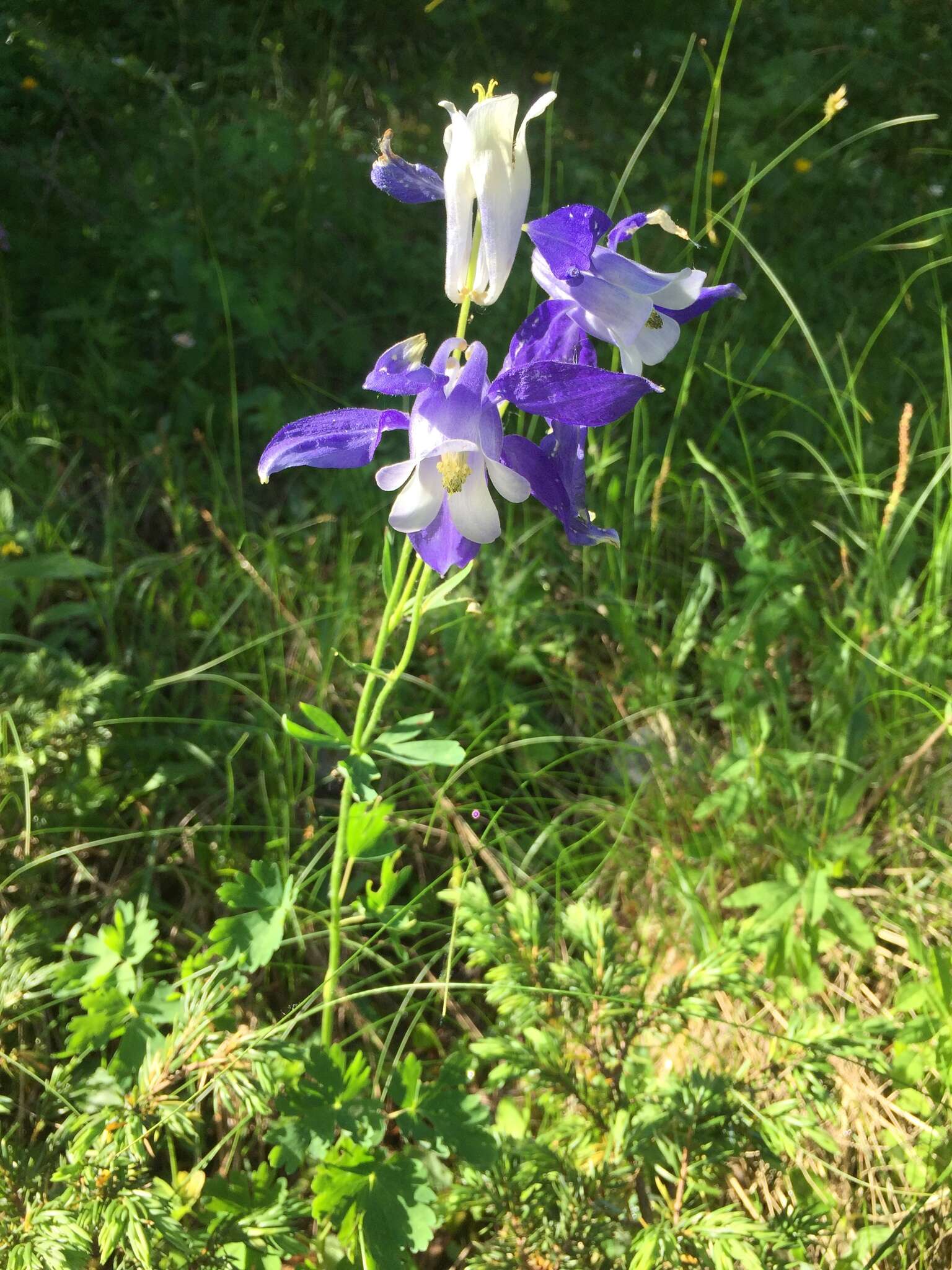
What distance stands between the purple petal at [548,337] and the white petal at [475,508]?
5.7 inches

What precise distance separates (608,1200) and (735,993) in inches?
15.2

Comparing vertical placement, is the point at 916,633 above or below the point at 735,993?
above

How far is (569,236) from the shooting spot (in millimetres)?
1118

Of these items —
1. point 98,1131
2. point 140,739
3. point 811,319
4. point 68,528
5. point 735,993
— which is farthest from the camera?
point 811,319

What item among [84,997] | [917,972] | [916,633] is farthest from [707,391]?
[84,997]

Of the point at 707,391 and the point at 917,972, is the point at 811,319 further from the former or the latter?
the point at 917,972

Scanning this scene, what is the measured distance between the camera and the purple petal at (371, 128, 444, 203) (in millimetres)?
1186

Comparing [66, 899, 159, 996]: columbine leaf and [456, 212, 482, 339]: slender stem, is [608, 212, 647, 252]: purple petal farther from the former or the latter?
[66, 899, 159, 996]: columbine leaf

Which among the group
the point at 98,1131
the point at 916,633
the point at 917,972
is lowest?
the point at 917,972

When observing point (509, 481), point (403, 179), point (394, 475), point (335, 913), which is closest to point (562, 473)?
point (509, 481)

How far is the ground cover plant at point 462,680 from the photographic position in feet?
4.62

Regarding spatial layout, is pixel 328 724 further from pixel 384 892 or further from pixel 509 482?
pixel 509 482

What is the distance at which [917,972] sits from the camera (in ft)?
5.90

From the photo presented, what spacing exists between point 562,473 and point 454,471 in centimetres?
17
